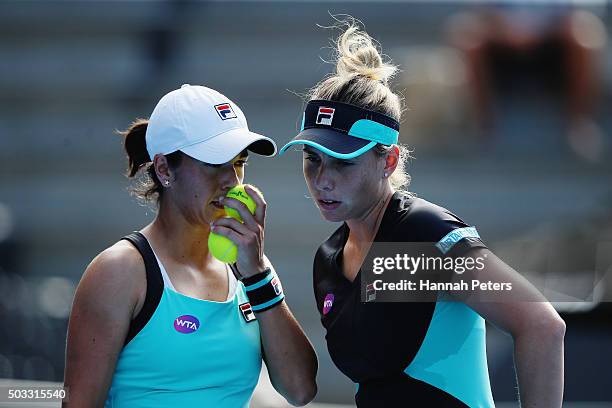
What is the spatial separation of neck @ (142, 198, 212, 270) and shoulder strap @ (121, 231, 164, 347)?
0.26 ft

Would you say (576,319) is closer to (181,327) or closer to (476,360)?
(476,360)

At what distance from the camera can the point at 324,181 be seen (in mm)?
3006

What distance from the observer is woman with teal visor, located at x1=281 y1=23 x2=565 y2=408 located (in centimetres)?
272

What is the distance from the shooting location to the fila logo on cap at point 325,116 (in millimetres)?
3057

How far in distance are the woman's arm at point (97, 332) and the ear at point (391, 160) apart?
3.10ft

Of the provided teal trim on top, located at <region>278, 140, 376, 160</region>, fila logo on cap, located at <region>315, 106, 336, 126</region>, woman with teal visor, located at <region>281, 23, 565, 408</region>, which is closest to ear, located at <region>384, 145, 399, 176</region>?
woman with teal visor, located at <region>281, 23, 565, 408</region>

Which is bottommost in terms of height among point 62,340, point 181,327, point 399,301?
point 62,340

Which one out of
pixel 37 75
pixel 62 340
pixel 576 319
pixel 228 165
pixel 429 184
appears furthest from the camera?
pixel 37 75

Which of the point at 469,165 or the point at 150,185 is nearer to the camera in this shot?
the point at 150,185

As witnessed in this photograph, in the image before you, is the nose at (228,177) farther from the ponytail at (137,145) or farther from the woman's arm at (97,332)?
the woman's arm at (97,332)

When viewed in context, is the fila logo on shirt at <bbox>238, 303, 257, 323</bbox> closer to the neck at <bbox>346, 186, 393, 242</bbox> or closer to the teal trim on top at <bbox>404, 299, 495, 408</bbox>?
the neck at <bbox>346, 186, 393, 242</bbox>

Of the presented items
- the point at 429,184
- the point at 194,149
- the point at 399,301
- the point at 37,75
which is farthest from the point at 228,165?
the point at 37,75

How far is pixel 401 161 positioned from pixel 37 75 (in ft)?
23.5

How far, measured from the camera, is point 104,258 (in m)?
2.83
